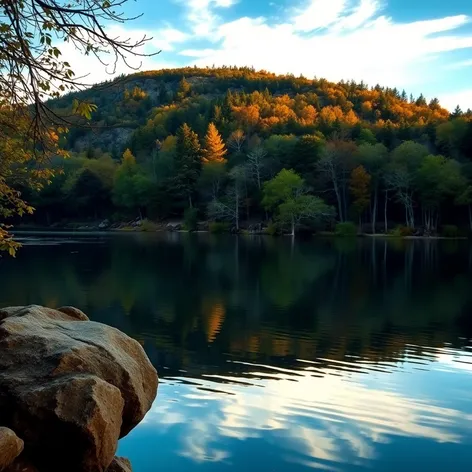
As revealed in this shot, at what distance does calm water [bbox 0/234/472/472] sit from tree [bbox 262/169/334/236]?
39.8m

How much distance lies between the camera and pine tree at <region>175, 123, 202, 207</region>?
298 feet

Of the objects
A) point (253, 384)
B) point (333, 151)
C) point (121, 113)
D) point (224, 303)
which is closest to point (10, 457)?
point (253, 384)

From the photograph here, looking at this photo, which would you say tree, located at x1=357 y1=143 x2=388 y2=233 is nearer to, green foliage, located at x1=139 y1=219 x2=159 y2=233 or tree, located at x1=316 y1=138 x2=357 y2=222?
tree, located at x1=316 y1=138 x2=357 y2=222

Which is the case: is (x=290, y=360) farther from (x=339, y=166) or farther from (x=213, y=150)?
(x=213, y=150)

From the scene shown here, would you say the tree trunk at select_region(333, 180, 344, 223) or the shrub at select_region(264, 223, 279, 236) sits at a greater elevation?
the tree trunk at select_region(333, 180, 344, 223)

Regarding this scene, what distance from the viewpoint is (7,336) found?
23.2ft

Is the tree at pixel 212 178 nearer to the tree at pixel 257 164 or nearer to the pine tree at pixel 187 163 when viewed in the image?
the pine tree at pixel 187 163

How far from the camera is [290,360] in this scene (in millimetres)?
13750

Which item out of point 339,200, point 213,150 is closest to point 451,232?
point 339,200

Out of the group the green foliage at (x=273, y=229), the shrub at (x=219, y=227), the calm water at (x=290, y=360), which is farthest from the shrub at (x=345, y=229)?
the calm water at (x=290, y=360)

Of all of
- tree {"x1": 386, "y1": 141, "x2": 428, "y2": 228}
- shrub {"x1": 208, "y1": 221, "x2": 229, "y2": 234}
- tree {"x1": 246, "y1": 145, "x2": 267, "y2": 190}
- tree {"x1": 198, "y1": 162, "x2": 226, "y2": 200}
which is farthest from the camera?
tree {"x1": 198, "y1": 162, "x2": 226, "y2": 200}

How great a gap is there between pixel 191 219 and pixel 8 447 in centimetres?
8117

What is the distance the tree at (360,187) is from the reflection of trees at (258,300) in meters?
32.9

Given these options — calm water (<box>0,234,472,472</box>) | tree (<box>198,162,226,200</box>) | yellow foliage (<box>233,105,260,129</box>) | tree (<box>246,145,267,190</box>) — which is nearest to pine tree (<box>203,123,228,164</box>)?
tree (<box>198,162,226,200</box>)
